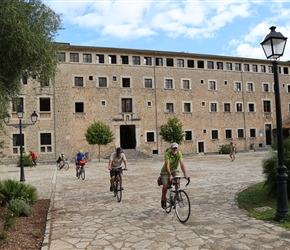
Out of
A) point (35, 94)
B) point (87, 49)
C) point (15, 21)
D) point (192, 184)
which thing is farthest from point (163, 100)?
point (15, 21)

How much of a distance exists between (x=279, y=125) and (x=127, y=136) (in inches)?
1320

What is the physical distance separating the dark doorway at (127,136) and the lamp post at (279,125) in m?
31.6

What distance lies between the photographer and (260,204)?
25.8 ft

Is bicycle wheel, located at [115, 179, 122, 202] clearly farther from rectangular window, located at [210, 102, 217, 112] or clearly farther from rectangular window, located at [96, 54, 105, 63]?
rectangular window, located at [210, 102, 217, 112]

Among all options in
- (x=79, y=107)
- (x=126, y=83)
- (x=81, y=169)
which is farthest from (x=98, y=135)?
(x=81, y=169)

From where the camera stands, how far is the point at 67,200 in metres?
9.45

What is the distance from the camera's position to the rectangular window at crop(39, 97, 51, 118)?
33250 mm

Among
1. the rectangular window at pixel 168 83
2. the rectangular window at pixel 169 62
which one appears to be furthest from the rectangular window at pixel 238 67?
the rectangular window at pixel 168 83

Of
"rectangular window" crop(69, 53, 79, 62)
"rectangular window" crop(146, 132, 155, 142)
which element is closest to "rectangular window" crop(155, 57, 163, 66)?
"rectangular window" crop(146, 132, 155, 142)

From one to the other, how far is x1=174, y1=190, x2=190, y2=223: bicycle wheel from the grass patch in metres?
1.63

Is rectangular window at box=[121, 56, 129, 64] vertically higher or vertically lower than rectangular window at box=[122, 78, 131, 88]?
higher

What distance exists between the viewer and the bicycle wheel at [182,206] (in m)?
6.33

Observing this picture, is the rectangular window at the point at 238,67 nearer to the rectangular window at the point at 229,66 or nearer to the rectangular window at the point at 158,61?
the rectangular window at the point at 229,66

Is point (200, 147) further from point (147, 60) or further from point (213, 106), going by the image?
point (147, 60)
